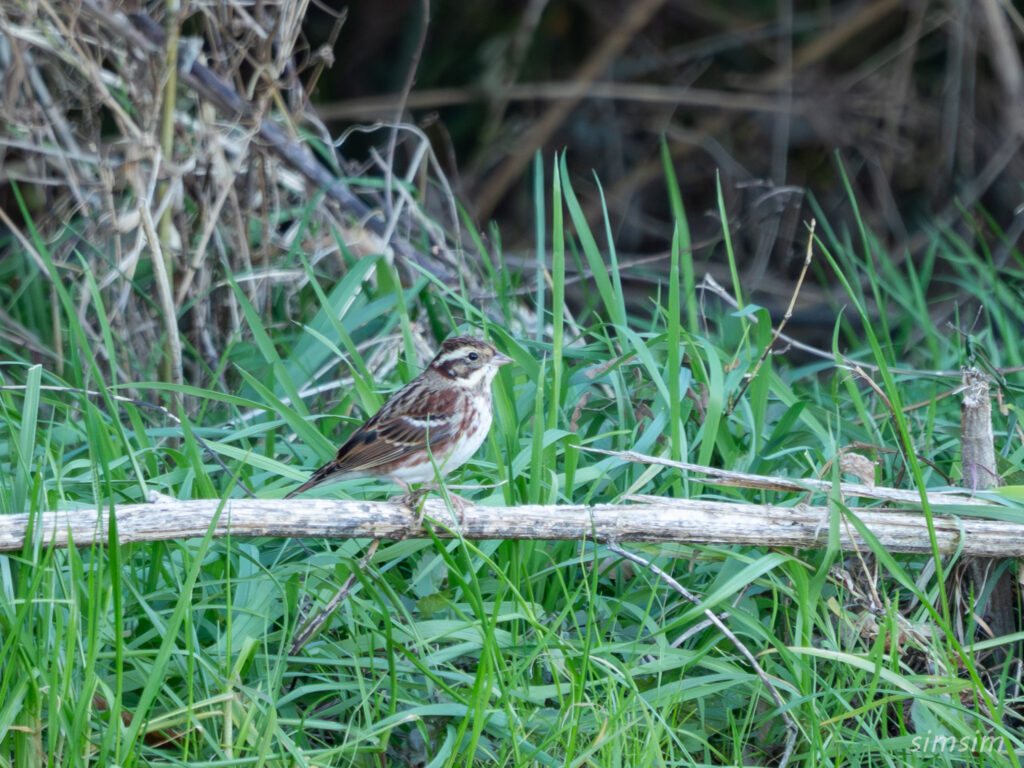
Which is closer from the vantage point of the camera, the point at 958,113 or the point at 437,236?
the point at 437,236

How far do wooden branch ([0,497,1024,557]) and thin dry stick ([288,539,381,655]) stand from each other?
0.11 m

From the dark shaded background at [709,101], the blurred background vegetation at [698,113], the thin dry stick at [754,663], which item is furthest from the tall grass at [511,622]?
the dark shaded background at [709,101]

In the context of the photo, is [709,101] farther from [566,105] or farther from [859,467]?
[859,467]

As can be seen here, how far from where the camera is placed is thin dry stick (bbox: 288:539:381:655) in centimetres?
273

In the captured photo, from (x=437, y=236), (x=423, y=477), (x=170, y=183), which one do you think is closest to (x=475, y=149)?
(x=437, y=236)

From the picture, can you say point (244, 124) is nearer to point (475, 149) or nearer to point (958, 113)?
point (475, 149)

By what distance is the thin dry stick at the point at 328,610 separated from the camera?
2734 mm

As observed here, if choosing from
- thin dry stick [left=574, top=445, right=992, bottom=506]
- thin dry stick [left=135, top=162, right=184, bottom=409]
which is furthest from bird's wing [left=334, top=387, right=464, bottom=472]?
thin dry stick [left=135, top=162, right=184, bottom=409]

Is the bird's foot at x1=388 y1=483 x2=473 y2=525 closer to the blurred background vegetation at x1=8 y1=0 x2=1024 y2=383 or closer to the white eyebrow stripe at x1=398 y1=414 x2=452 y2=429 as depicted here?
the white eyebrow stripe at x1=398 y1=414 x2=452 y2=429

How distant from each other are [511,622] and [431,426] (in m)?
0.67

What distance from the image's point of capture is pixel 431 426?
338cm

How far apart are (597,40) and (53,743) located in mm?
7001

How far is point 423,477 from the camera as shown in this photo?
3533mm

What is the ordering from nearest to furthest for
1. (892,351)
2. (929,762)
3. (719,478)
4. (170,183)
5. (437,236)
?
(929,762), (719,478), (892,351), (170,183), (437,236)
